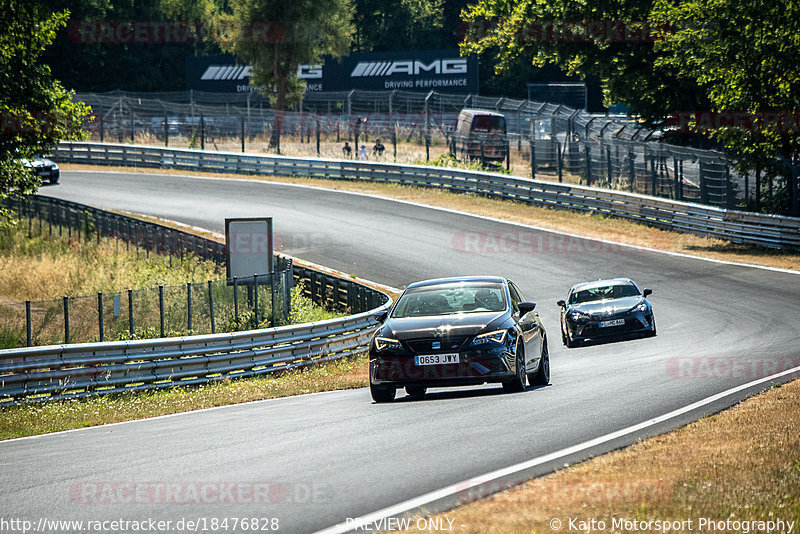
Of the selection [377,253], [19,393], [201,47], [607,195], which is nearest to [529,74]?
[201,47]

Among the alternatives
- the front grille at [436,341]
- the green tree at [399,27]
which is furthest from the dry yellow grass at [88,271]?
the green tree at [399,27]

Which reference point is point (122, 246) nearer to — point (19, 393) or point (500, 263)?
point (500, 263)

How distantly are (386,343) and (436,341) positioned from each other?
0.64 meters

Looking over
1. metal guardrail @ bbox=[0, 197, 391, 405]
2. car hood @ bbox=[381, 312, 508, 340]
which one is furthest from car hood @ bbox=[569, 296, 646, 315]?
car hood @ bbox=[381, 312, 508, 340]

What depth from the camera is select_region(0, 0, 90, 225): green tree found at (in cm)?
2323

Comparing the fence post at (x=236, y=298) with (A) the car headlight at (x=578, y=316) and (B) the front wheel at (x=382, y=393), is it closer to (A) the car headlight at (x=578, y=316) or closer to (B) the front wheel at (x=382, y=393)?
(A) the car headlight at (x=578, y=316)

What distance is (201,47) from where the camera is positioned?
9125 cm

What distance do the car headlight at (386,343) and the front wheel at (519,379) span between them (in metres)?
1.50

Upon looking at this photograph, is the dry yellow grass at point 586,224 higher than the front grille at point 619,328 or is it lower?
higher

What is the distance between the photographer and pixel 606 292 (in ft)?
70.1

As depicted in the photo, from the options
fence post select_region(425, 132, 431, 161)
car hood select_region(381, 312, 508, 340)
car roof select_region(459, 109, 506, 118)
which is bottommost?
car hood select_region(381, 312, 508, 340)

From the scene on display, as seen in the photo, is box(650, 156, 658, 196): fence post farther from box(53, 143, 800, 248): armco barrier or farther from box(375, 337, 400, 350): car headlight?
box(375, 337, 400, 350): car headlight

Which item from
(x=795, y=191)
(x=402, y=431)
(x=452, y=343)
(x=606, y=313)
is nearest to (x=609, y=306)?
(x=606, y=313)

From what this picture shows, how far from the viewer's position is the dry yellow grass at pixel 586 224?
3127 centimetres
